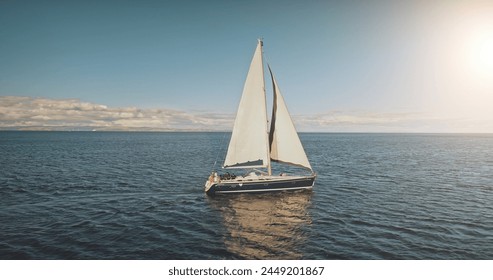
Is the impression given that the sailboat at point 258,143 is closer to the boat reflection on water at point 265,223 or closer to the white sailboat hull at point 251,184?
the white sailboat hull at point 251,184

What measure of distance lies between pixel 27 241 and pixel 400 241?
2495 centimetres

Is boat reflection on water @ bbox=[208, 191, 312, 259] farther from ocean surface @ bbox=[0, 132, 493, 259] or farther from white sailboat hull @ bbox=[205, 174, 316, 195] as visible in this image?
white sailboat hull @ bbox=[205, 174, 316, 195]

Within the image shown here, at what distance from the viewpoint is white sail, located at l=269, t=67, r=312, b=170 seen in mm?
31281

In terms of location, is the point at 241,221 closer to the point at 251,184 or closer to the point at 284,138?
the point at 251,184

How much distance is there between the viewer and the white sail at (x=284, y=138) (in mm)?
31281

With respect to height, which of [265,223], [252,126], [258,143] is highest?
[252,126]

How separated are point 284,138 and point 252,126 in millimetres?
4053

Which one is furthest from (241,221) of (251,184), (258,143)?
(258,143)

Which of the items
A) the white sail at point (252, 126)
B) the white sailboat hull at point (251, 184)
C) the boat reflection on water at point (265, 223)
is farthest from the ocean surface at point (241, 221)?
the white sail at point (252, 126)

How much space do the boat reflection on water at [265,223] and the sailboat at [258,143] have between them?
1314 mm

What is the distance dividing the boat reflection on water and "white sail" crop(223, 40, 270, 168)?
4.02 metres

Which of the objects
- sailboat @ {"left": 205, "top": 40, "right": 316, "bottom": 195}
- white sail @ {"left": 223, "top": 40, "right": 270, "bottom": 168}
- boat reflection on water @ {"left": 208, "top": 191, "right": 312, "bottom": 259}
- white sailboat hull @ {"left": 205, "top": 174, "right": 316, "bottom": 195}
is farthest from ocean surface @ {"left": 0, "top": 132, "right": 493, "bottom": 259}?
white sail @ {"left": 223, "top": 40, "right": 270, "bottom": 168}

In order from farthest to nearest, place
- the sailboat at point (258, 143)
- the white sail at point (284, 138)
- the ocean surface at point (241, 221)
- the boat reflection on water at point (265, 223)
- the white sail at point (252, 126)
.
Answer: the white sail at point (284, 138) → the sailboat at point (258, 143) → the white sail at point (252, 126) → the boat reflection on water at point (265, 223) → the ocean surface at point (241, 221)

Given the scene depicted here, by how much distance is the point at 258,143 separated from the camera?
30.6 metres
